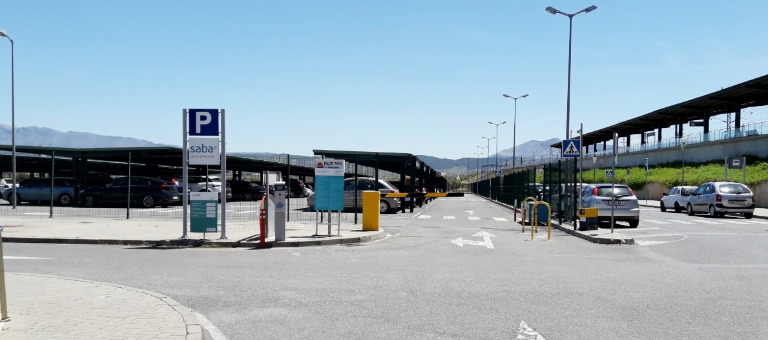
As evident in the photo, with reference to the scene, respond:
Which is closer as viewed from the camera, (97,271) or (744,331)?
(744,331)

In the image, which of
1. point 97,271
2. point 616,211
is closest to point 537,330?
point 97,271

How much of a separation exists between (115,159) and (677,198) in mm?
28029

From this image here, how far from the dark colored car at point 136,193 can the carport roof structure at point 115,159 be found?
0.73 m

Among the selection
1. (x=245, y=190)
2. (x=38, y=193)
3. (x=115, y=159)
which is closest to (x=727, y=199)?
(x=245, y=190)

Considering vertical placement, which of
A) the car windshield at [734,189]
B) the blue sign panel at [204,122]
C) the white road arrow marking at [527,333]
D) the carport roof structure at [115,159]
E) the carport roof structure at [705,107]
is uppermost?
the carport roof structure at [705,107]

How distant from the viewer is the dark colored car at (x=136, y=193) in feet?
78.6

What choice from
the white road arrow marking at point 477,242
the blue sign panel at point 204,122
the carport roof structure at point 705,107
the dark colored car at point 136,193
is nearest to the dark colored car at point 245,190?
the dark colored car at point 136,193

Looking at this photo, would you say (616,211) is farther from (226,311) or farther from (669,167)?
(669,167)

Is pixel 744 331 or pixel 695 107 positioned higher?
pixel 695 107

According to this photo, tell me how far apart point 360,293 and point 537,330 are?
8.73 ft

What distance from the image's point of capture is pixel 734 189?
2825cm

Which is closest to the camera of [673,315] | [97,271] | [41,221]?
[673,315]

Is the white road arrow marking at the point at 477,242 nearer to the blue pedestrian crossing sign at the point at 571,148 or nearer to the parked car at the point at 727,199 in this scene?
the blue pedestrian crossing sign at the point at 571,148

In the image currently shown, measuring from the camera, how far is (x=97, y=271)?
10023 mm
